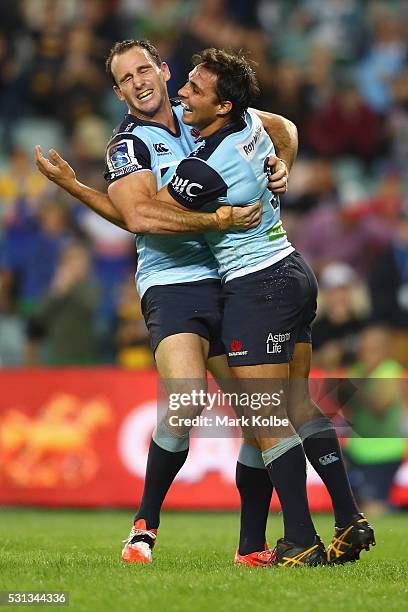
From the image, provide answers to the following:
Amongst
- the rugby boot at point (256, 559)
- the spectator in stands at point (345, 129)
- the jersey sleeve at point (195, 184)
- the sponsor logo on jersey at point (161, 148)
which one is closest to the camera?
the jersey sleeve at point (195, 184)

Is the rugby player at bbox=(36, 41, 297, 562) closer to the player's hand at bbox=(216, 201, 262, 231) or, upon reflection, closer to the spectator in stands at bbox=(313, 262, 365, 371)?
the player's hand at bbox=(216, 201, 262, 231)

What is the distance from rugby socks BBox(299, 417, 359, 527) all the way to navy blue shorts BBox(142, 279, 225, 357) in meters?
0.72

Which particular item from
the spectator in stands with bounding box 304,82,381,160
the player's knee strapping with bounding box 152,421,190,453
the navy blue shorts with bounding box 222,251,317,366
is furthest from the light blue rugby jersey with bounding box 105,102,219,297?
the spectator in stands with bounding box 304,82,381,160

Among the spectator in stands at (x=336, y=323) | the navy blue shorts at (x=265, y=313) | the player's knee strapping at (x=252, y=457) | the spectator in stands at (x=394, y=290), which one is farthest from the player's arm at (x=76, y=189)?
the spectator in stands at (x=394, y=290)

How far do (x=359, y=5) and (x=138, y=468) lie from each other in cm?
906

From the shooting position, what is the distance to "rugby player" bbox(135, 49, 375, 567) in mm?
6102

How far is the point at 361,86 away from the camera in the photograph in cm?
1642

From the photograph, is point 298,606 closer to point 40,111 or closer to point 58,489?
point 58,489

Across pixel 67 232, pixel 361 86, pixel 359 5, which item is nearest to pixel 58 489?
pixel 67 232

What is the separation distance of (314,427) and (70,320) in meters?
6.51

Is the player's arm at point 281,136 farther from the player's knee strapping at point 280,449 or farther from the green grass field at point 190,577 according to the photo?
the green grass field at point 190,577

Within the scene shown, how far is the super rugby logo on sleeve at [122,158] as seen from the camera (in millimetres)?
6371

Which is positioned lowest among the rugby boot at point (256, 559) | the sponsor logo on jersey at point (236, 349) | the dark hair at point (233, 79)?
the rugby boot at point (256, 559)

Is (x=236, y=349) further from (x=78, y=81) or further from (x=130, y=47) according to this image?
(x=78, y=81)
